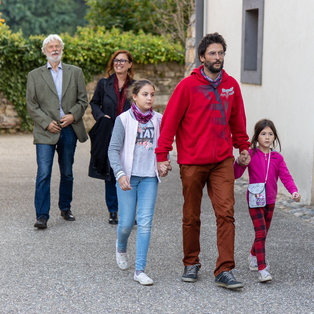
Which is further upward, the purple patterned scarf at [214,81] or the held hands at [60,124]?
the purple patterned scarf at [214,81]

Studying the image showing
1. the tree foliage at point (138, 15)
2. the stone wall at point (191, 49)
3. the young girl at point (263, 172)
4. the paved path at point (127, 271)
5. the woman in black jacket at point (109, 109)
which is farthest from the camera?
the tree foliage at point (138, 15)

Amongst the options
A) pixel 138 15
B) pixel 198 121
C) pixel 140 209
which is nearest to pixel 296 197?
pixel 198 121

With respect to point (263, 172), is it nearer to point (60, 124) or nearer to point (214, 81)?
point (214, 81)

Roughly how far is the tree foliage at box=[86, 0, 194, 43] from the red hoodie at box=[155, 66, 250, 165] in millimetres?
14441

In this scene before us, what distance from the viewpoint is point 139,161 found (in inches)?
192

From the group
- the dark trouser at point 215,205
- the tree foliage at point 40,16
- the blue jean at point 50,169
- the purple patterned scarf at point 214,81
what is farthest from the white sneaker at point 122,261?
the tree foliage at point 40,16

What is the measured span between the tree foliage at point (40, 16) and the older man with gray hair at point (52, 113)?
3221cm

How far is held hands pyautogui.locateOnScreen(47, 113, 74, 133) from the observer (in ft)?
21.7

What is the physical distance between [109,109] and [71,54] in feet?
29.7

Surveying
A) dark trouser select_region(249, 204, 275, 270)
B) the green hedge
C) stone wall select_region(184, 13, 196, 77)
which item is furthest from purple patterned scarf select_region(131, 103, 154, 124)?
the green hedge

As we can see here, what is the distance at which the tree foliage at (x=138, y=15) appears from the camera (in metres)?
19.5

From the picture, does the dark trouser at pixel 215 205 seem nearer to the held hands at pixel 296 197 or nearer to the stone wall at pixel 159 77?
the held hands at pixel 296 197

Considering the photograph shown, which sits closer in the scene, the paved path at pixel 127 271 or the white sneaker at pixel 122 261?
the paved path at pixel 127 271

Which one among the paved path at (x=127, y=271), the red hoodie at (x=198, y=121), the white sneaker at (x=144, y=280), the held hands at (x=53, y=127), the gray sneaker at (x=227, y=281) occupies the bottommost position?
the paved path at (x=127, y=271)
